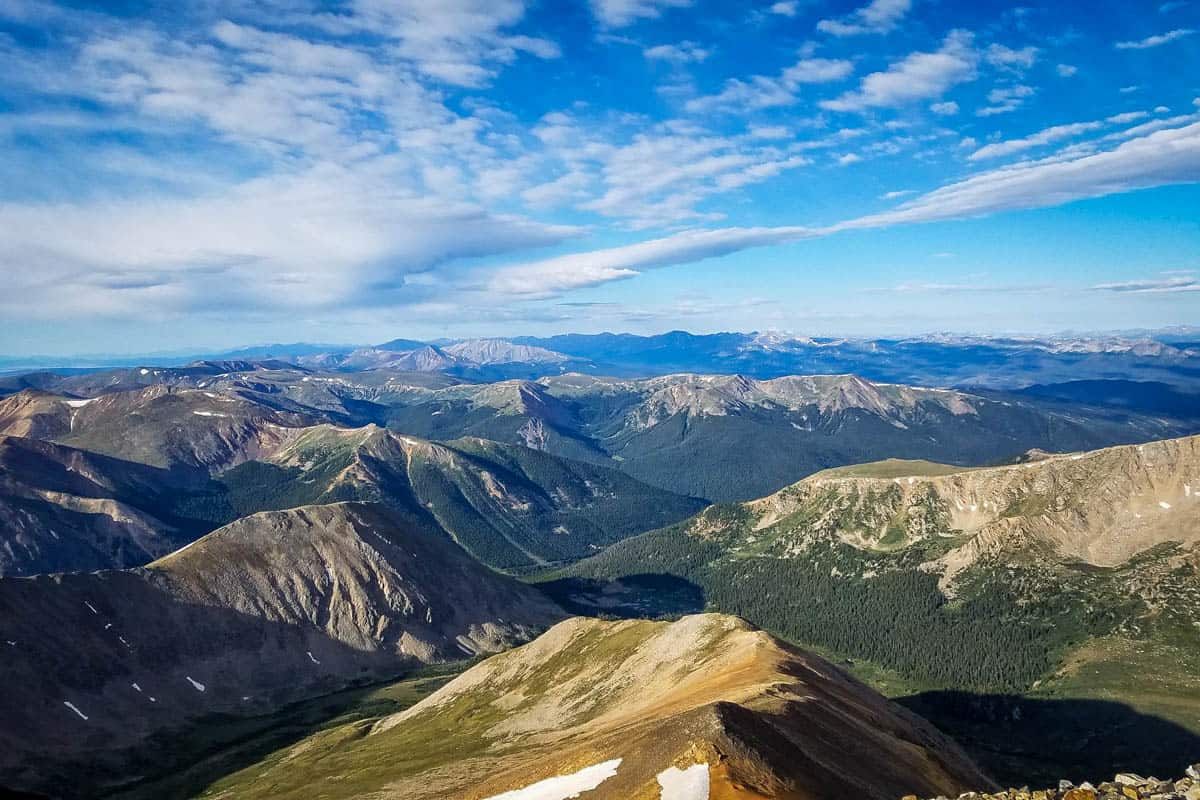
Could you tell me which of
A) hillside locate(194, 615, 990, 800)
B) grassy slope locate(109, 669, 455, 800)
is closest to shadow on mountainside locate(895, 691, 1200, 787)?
hillside locate(194, 615, 990, 800)

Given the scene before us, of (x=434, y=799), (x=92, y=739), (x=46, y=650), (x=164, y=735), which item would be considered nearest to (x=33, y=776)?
(x=92, y=739)

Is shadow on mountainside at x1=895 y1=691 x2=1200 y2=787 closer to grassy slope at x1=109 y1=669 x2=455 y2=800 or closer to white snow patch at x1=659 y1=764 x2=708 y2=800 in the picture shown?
white snow patch at x1=659 y1=764 x2=708 y2=800

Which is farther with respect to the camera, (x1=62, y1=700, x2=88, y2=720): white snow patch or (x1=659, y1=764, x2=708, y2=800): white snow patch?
(x1=62, y1=700, x2=88, y2=720): white snow patch

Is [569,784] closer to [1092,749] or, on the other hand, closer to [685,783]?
[685,783]

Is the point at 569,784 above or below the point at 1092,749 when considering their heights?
above

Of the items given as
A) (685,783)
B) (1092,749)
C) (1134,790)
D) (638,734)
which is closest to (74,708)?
(638,734)

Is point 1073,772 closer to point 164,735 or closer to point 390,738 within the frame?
point 390,738
